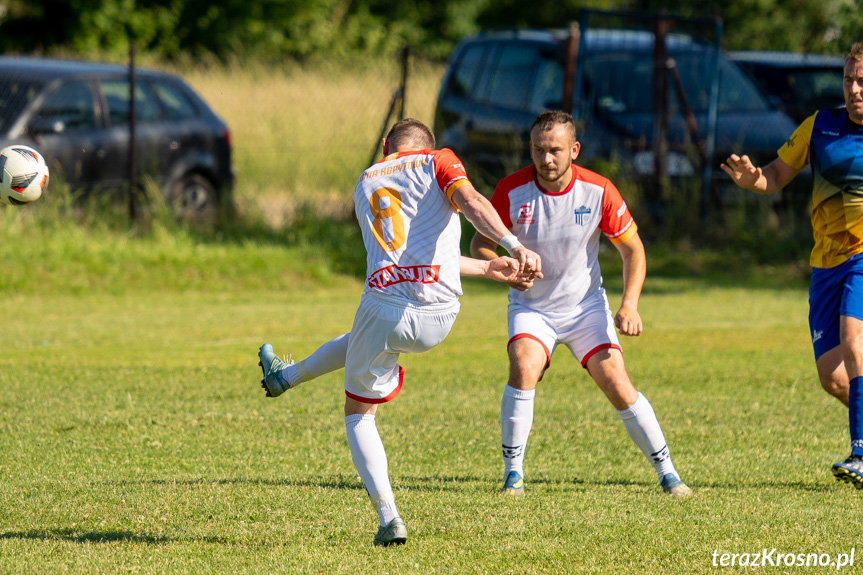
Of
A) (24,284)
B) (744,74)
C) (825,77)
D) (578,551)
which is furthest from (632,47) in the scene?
(578,551)

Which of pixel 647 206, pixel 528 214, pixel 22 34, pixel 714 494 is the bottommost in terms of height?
pixel 22 34

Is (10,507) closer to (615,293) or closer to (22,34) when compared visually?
(615,293)

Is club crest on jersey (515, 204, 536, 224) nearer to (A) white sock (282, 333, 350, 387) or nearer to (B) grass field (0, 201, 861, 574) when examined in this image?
(A) white sock (282, 333, 350, 387)

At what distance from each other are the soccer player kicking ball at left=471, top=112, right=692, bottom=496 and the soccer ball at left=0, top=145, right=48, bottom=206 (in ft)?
8.03

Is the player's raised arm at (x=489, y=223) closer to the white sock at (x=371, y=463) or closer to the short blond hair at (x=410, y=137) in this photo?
the short blond hair at (x=410, y=137)

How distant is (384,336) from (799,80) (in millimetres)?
12059

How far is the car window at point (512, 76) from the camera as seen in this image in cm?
1412

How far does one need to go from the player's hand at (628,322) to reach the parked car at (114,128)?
8970 mm

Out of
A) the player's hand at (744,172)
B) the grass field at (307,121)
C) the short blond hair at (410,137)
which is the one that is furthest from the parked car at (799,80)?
the short blond hair at (410,137)

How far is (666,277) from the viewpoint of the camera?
46.4 feet

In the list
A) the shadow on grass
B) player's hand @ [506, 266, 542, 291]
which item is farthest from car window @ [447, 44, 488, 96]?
the shadow on grass

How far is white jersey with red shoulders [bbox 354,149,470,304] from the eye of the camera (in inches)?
176

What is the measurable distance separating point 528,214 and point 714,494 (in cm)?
168

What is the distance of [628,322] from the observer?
204 inches
